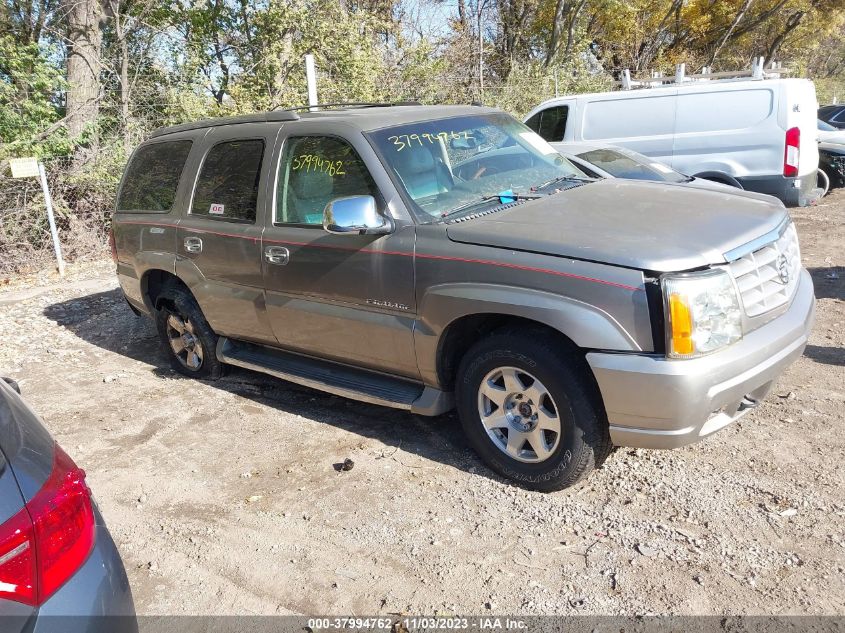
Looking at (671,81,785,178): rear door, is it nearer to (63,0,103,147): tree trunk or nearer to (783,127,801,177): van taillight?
(783,127,801,177): van taillight

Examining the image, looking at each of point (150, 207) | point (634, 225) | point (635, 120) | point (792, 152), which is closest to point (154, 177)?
point (150, 207)

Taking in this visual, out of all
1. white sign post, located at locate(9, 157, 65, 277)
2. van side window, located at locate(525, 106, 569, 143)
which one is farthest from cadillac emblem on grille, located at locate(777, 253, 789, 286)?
white sign post, located at locate(9, 157, 65, 277)

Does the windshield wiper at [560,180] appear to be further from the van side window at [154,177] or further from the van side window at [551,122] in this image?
the van side window at [551,122]

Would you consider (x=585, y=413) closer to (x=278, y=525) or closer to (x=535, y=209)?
(x=535, y=209)

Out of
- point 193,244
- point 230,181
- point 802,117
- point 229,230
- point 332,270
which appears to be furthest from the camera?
point 802,117

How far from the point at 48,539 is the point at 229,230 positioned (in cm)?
319

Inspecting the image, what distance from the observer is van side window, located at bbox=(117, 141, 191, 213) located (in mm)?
5477

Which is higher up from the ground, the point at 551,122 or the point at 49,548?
the point at 551,122

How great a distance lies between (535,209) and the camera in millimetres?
3896

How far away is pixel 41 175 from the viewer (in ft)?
31.5

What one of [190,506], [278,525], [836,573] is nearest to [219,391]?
[190,506]

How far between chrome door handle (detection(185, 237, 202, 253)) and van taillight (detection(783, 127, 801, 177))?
308 inches

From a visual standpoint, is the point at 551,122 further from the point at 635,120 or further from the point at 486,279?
the point at 486,279

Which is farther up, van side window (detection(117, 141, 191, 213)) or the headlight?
van side window (detection(117, 141, 191, 213))
